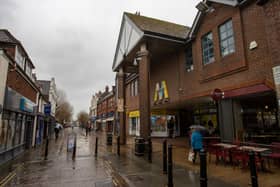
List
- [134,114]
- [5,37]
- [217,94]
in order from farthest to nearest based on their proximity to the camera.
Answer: [134,114]
[5,37]
[217,94]

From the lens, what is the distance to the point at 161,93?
1673 cm

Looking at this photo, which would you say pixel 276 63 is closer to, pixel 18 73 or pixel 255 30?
pixel 255 30

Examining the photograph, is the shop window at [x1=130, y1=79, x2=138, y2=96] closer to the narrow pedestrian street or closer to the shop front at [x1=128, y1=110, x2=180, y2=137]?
the shop front at [x1=128, y1=110, x2=180, y2=137]

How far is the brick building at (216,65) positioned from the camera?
8516mm

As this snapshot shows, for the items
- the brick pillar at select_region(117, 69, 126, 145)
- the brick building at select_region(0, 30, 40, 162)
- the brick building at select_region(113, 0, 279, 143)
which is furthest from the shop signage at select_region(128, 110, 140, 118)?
the brick building at select_region(0, 30, 40, 162)

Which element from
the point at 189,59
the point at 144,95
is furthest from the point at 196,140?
the point at 189,59

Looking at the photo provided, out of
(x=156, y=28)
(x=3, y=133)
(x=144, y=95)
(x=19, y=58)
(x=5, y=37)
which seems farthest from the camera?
(x=156, y=28)

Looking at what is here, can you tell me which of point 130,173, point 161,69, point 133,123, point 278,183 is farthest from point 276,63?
point 133,123

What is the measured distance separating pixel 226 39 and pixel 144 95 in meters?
6.12

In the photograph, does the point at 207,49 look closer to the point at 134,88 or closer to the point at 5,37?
the point at 5,37

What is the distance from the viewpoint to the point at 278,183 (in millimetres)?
4949

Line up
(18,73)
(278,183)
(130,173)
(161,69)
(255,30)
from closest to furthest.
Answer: (278,183)
(130,173)
(255,30)
(18,73)
(161,69)

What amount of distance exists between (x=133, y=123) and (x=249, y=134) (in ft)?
53.6

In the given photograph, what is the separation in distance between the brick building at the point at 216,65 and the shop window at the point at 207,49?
0.07 m
